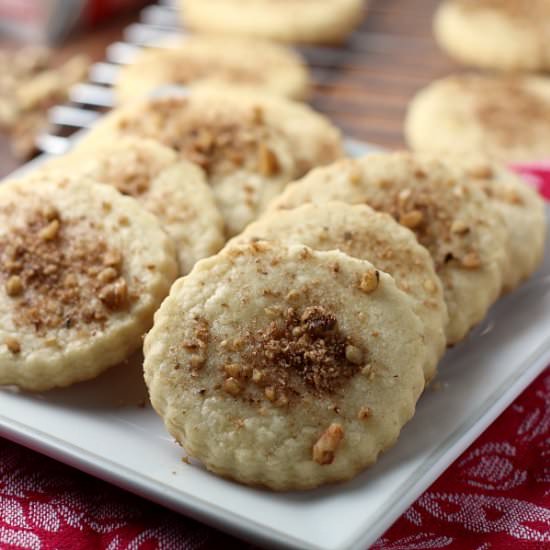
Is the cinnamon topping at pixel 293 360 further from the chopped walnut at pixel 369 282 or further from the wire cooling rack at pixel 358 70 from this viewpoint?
the wire cooling rack at pixel 358 70

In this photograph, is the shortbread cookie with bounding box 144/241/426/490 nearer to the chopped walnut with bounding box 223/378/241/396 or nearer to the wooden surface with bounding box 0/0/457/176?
the chopped walnut with bounding box 223/378/241/396

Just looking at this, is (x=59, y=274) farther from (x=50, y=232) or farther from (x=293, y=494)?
(x=293, y=494)

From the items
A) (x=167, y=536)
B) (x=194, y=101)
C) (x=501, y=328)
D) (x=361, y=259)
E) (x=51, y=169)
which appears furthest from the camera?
(x=194, y=101)

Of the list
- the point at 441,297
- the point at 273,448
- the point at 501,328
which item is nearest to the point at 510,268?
the point at 501,328

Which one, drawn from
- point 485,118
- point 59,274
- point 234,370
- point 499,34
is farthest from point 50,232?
point 499,34

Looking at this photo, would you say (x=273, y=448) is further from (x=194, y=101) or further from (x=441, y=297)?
(x=194, y=101)

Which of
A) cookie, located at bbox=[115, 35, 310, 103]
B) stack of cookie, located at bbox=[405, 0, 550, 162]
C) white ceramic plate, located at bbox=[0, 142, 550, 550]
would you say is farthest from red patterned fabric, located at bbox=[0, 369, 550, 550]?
cookie, located at bbox=[115, 35, 310, 103]
